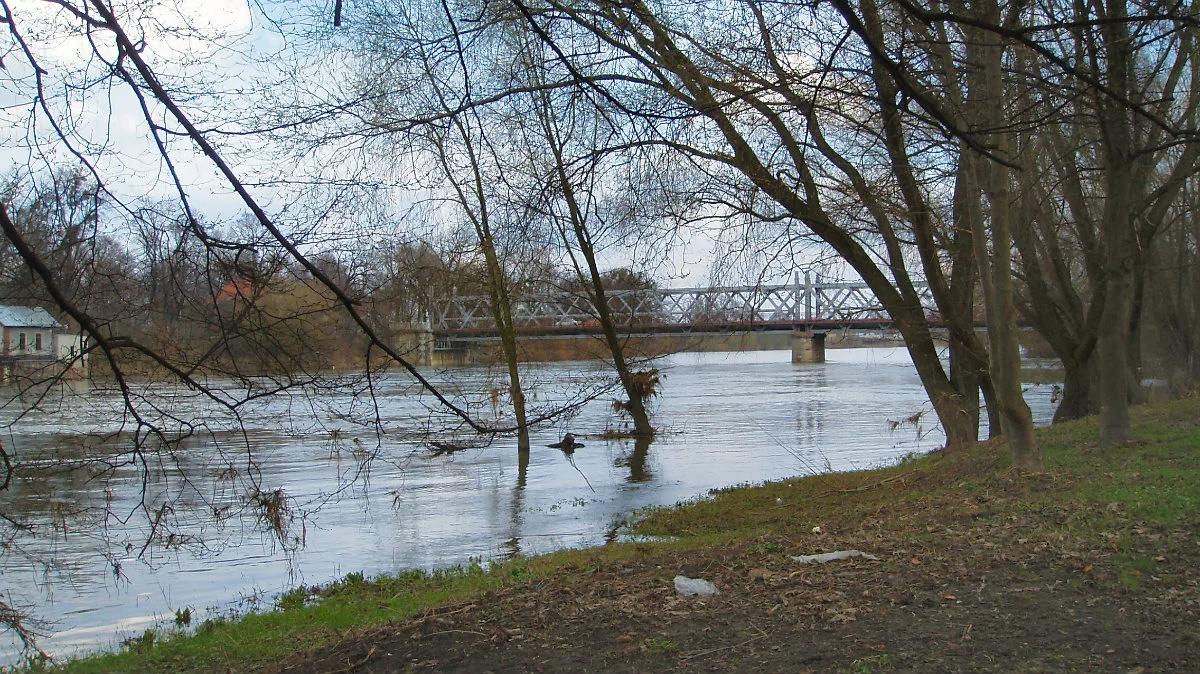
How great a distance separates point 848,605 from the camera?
18.1ft

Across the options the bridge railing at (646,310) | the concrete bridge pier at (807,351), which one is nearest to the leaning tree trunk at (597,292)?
the bridge railing at (646,310)

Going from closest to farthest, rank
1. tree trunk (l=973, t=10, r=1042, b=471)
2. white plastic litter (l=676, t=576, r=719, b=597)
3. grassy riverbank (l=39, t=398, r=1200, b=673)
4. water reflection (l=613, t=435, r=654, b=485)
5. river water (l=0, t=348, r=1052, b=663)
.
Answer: grassy riverbank (l=39, t=398, r=1200, b=673), white plastic litter (l=676, t=576, r=719, b=597), tree trunk (l=973, t=10, r=1042, b=471), river water (l=0, t=348, r=1052, b=663), water reflection (l=613, t=435, r=654, b=485)

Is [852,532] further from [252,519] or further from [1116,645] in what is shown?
[252,519]

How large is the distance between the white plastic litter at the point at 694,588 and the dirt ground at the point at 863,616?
8cm

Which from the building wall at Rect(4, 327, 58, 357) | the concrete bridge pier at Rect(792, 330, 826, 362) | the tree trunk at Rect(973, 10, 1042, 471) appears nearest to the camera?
→ the tree trunk at Rect(973, 10, 1042, 471)

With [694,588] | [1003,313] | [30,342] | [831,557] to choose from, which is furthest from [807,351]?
[694,588]

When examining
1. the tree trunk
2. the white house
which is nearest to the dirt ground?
the tree trunk

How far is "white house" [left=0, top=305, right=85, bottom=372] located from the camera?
8.47m

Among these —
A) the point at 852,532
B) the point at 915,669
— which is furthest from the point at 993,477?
the point at 915,669

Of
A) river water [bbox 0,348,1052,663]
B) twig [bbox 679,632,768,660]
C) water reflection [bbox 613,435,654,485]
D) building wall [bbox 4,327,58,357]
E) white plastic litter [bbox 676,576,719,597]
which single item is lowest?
water reflection [bbox 613,435,654,485]

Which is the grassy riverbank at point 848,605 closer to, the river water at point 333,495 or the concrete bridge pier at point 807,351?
the river water at point 333,495

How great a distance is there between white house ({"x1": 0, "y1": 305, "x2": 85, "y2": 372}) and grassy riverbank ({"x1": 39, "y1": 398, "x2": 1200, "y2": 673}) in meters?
2.72

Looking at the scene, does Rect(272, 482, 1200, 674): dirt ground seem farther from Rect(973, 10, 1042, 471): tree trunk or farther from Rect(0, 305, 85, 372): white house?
Rect(0, 305, 85, 372): white house

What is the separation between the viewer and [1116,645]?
4605 mm
